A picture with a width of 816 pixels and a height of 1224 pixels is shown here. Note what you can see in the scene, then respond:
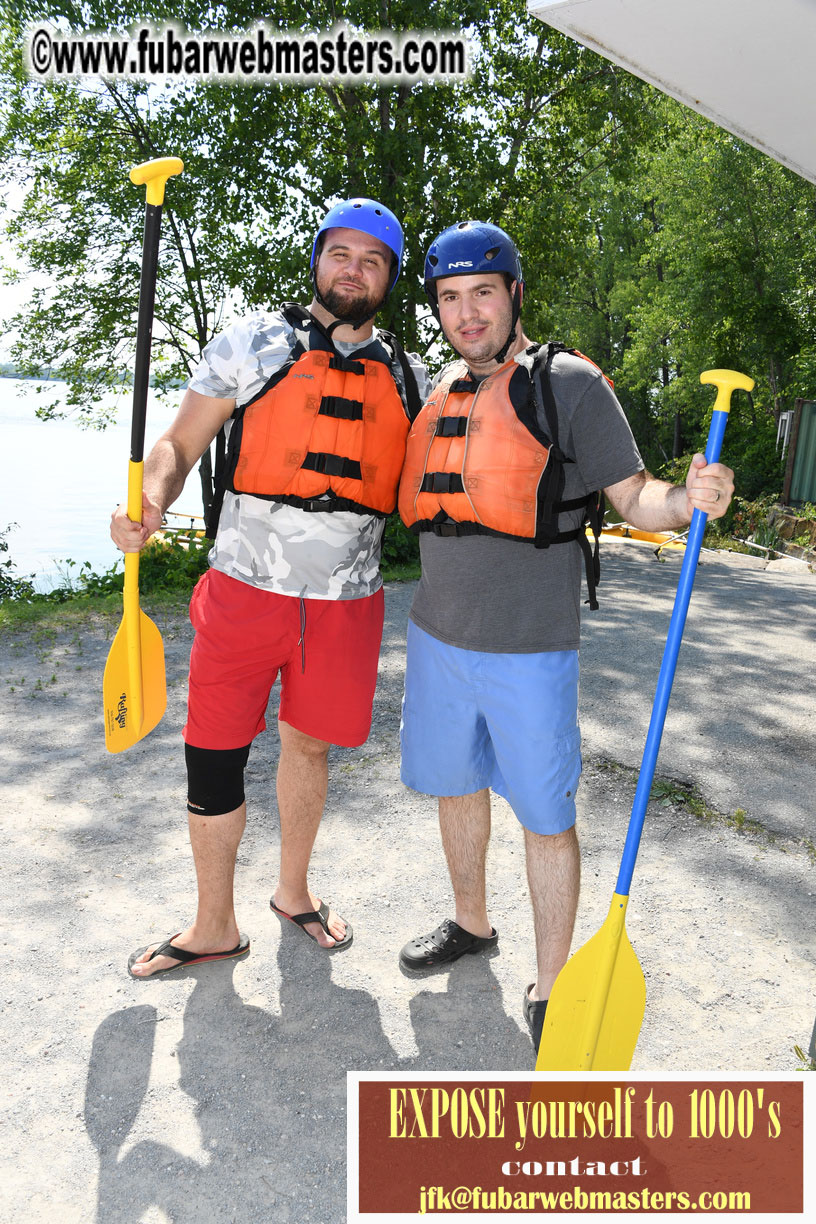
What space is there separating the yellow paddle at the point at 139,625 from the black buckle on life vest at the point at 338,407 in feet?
1.70

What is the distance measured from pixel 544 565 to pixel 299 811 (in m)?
1.19

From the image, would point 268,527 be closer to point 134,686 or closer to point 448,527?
point 448,527

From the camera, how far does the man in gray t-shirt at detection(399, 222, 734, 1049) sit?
2.54 meters

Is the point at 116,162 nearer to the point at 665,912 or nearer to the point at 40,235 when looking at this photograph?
the point at 40,235

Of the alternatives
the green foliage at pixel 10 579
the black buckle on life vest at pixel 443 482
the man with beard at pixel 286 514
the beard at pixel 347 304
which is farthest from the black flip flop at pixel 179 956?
the green foliage at pixel 10 579

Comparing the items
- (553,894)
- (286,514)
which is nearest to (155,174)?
(286,514)

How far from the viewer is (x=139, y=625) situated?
291 cm

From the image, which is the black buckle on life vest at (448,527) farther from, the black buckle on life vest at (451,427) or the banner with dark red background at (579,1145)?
the banner with dark red background at (579,1145)

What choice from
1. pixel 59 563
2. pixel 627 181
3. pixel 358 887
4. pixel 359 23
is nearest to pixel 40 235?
pixel 359 23

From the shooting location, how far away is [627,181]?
13922mm

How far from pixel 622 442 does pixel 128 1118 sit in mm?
2164

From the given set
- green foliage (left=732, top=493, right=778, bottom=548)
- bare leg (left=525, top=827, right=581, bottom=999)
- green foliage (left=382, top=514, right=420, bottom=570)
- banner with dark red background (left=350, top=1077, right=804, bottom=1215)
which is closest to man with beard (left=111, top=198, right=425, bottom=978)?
bare leg (left=525, top=827, right=581, bottom=999)

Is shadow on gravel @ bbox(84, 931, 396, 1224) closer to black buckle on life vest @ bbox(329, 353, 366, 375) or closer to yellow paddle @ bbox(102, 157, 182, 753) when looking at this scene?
yellow paddle @ bbox(102, 157, 182, 753)

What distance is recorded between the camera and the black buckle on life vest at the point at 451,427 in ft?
8.68
